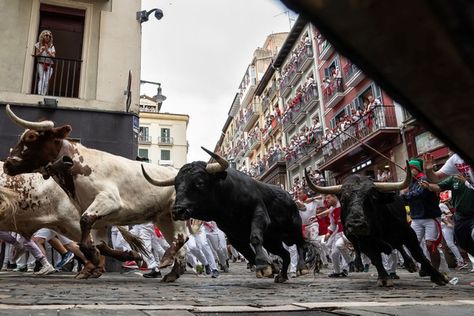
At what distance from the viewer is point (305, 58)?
105ft

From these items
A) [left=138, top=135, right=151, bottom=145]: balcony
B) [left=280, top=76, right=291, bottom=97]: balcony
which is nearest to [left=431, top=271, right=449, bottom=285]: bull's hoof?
[left=280, top=76, right=291, bottom=97]: balcony

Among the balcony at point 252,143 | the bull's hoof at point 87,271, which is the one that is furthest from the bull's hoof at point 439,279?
the balcony at point 252,143

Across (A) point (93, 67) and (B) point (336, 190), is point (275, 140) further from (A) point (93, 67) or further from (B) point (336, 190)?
(B) point (336, 190)

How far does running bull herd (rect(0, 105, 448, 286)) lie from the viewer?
5844 millimetres

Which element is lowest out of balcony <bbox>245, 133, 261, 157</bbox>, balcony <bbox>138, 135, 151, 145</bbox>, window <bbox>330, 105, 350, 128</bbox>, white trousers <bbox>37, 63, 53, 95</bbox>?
white trousers <bbox>37, 63, 53, 95</bbox>

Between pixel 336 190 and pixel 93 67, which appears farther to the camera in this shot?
pixel 93 67

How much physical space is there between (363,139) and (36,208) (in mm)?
19299

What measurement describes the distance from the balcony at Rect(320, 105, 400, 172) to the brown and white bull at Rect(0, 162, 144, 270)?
579 inches

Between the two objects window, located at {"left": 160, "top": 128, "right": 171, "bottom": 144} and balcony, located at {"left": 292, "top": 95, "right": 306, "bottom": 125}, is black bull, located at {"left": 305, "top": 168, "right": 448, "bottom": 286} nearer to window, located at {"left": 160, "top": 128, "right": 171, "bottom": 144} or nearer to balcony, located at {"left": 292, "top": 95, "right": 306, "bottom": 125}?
balcony, located at {"left": 292, "top": 95, "right": 306, "bottom": 125}

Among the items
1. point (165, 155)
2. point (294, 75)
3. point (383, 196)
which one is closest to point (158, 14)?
point (383, 196)

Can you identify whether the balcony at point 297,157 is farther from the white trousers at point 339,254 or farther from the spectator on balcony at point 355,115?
the white trousers at point 339,254

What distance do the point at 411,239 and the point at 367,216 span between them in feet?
2.90

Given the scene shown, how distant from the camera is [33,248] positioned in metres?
9.12

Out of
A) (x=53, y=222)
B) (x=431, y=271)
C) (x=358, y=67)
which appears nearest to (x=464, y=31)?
(x=358, y=67)
